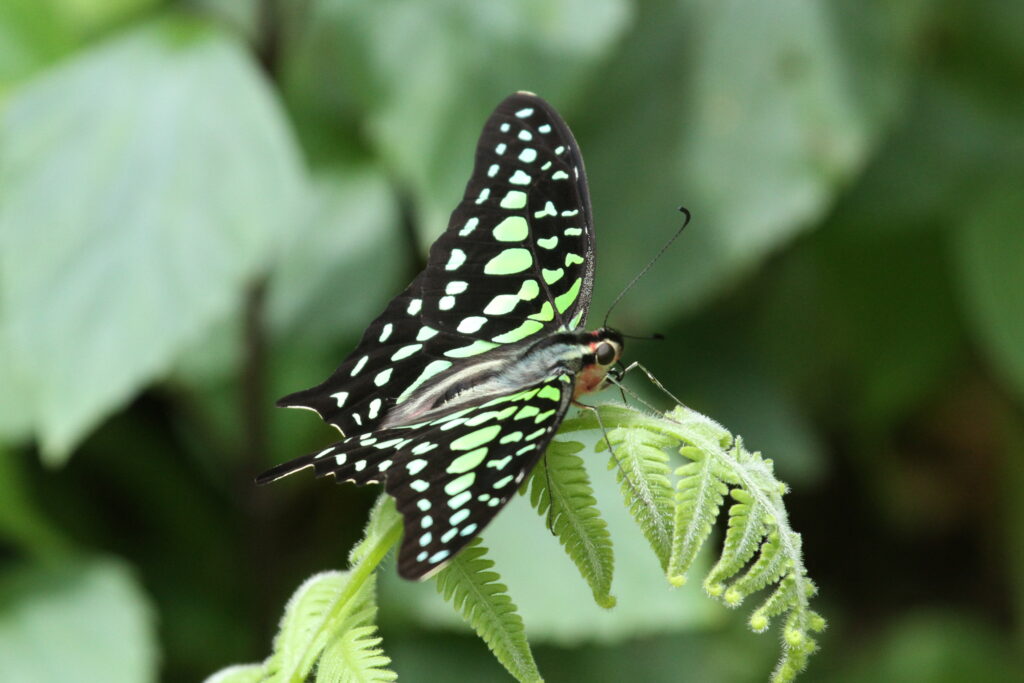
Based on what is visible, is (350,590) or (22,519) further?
(22,519)

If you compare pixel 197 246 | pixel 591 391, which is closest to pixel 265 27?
pixel 197 246

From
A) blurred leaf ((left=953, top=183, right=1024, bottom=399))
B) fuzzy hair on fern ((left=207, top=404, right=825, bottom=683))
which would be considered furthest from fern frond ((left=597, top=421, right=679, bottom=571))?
blurred leaf ((left=953, top=183, right=1024, bottom=399))

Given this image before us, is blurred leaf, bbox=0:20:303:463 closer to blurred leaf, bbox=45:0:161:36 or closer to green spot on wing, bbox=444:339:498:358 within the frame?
blurred leaf, bbox=45:0:161:36

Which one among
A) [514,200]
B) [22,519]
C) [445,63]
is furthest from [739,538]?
[22,519]

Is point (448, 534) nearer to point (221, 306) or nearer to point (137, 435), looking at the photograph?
point (221, 306)

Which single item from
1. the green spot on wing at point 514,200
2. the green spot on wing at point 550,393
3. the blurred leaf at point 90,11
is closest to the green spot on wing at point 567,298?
the green spot on wing at point 514,200

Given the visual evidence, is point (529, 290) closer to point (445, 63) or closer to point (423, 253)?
point (445, 63)

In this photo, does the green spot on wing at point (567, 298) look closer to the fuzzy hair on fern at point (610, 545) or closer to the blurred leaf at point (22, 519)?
the fuzzy hair on fern at point (610, 545)
